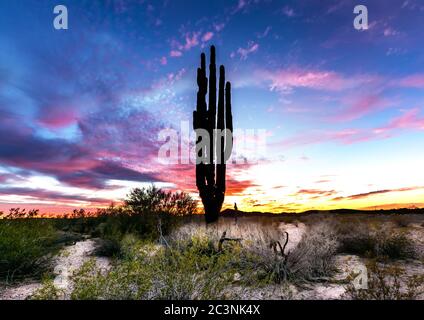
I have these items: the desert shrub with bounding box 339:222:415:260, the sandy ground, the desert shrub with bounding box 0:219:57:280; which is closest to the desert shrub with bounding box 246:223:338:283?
the desert shrub with bounding box 339:222:415:260

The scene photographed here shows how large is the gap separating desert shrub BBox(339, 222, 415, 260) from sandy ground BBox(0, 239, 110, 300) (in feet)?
22.9

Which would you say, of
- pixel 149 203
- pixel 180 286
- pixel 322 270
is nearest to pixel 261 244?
pixel 322 270

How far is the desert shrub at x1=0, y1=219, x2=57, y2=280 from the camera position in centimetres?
836

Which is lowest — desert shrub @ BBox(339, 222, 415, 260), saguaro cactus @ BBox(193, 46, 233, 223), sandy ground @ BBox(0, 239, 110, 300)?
sandy ground @ BBox(0, 239, 110, 300)

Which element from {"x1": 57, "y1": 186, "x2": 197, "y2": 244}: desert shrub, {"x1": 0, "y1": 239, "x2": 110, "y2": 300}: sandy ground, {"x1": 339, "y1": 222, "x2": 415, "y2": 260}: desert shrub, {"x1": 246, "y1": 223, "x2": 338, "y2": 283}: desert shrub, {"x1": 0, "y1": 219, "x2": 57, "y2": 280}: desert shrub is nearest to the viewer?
{"x1": 0, "y1": 239, "x2": 110, "y2": 300}: sandy ground

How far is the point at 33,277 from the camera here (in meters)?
8.50

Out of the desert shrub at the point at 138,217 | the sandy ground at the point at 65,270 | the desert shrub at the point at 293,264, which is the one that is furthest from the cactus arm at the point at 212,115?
the desert shrub at the point at 293,264

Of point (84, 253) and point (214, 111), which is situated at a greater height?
point (214, 111)

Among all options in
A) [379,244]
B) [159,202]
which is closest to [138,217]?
[159,202]

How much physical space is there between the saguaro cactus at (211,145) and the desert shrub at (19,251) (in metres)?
6.86

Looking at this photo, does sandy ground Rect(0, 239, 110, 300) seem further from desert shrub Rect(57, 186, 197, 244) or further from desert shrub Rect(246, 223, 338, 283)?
desert shrub Rect(246, 223, 338, 283)

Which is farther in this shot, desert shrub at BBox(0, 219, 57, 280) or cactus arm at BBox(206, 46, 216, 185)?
cactus arm at BBox(206, 46, 216, 185)
